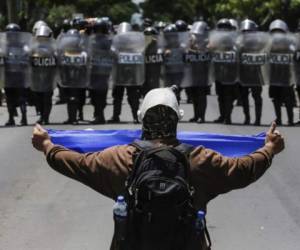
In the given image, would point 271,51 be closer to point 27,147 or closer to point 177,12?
point 27,147

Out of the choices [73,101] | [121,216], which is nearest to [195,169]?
[121,216]

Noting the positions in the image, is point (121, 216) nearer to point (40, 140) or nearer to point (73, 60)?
point (40, 140)

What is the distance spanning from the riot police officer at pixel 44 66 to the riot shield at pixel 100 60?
72 cm

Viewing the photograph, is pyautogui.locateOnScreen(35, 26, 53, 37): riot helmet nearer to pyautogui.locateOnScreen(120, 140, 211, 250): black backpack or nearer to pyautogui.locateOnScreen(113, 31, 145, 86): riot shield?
pyautogui.locateOnScreen(113, 31, 145, 86): riot shield

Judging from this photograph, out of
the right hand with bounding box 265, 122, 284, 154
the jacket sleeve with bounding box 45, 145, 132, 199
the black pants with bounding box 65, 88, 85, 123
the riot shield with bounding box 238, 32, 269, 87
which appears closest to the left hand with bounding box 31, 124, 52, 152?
the jacket sleeve with bounding box 45, 145, 132, 199

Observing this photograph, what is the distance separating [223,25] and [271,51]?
116 cm

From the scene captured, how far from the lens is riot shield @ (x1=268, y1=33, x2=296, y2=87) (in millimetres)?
16359

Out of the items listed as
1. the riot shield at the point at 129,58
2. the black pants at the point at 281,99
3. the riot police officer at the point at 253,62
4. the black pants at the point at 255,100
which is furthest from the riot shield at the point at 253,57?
the riot shield at the point at 129,58

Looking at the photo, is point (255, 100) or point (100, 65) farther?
point (100, 65)

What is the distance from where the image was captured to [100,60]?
54.5 ft

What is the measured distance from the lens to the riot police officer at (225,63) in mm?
16578

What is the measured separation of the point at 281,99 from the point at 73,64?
402 centimetres

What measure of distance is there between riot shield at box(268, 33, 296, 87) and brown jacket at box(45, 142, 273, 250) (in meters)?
12.6

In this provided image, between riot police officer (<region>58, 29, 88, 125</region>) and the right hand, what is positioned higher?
the right hand
